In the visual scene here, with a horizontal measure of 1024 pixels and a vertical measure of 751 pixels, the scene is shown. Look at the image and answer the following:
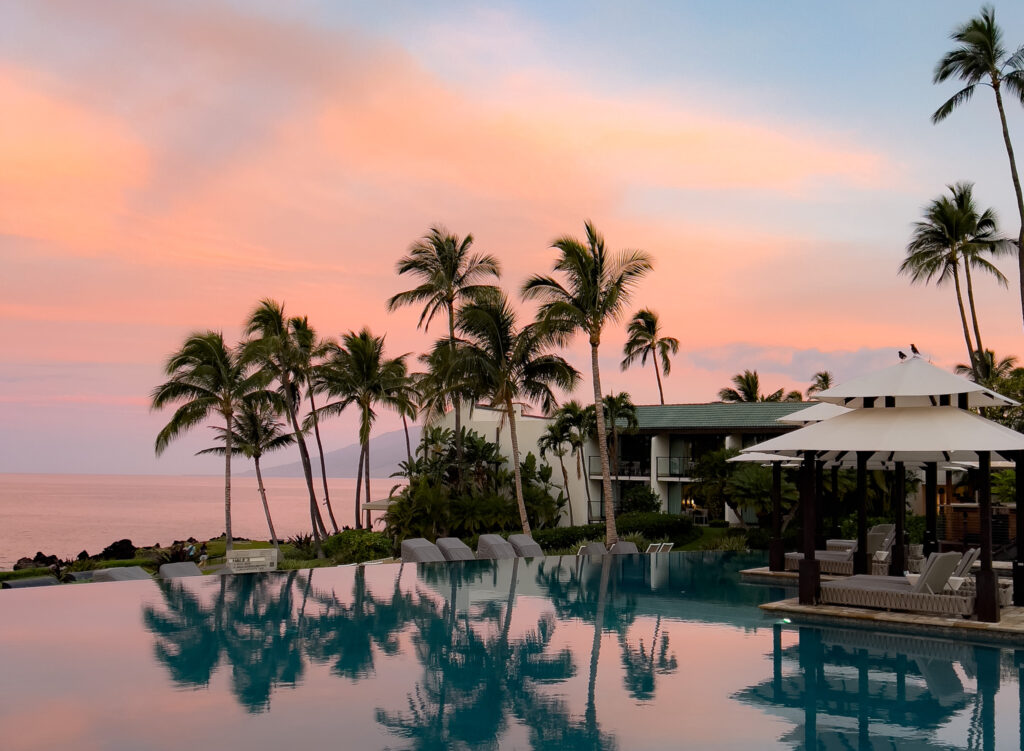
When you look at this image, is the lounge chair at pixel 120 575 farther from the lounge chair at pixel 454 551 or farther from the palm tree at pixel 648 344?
the palm tree at pixel 648 344

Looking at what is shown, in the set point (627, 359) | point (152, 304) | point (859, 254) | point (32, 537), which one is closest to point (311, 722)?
point (859, 254)

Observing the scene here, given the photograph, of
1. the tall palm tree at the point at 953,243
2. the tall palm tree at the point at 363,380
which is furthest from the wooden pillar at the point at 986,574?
the tall palm tree at the point at 953,243

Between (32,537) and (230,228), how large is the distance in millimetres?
50603

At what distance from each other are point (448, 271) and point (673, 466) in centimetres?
1213

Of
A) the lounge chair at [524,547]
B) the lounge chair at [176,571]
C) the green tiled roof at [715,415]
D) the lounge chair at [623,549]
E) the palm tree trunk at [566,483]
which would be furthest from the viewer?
the palm tree trunk at [566,483]

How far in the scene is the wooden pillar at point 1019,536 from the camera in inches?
543

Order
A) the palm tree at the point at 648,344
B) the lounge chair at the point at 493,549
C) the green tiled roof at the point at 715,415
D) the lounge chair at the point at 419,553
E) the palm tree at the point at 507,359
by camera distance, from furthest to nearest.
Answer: the palm tree at the point at 648,344 < the green tiled roof at the point at 715,415 < the palm tree at the point at 507,359 < the lounge chair at the point at 493,549 < the lounge chair at the point at 419,553

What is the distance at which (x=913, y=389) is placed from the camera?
12945 mm

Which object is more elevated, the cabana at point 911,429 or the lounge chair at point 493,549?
the cabana at point 911,429

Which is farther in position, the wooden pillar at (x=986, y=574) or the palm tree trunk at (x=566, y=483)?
the palm tree trunk at (x=566, y=483)

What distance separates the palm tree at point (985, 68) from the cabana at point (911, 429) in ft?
70.8

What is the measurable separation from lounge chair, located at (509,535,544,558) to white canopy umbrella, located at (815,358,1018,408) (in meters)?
11.0

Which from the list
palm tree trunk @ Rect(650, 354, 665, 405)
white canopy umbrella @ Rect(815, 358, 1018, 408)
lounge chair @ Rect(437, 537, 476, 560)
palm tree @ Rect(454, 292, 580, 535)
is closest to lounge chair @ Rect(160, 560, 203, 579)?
lounge chair @ Rect(437, 537, 476, 560)

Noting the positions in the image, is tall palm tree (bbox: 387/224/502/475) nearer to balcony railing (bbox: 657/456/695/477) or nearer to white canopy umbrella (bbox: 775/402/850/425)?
balcony railing (bbox: 657/456/695/477)
